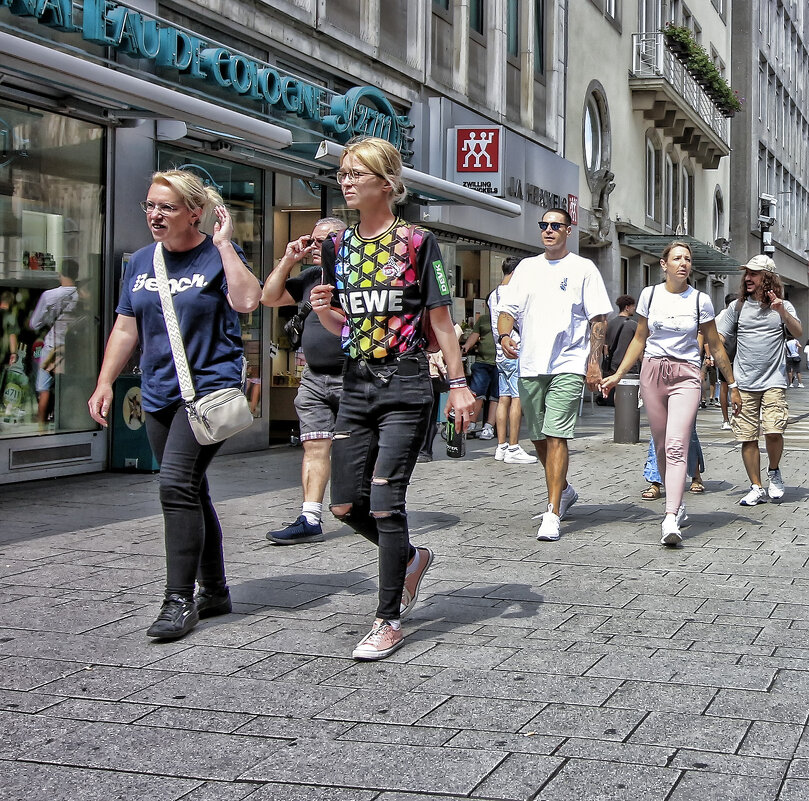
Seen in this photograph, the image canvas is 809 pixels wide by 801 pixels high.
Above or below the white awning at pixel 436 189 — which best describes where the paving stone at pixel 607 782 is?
below

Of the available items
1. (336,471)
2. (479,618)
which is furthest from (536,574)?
(336,471)

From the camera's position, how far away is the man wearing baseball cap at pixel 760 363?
30.2ft

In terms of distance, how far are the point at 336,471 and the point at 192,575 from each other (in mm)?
707

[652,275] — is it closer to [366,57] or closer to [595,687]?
[366,57]

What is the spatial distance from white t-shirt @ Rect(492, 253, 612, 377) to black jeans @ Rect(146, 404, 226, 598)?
10.5ft

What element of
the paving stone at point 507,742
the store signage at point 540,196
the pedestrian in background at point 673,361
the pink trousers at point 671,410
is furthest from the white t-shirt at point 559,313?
the store signage at point 540,196

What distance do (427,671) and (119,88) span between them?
5.41 metres

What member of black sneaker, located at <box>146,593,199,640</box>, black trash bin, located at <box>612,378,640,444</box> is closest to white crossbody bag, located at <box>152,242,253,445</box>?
black sneaker, located at <box>146,593,199,640</box>

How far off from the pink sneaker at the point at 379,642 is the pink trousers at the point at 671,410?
3.10m

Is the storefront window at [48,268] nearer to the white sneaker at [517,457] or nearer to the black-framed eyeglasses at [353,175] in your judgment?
the white sneaker at [517,457]

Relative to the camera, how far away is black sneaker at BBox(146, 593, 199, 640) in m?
4.82

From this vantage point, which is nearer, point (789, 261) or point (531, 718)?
point (531, 718)

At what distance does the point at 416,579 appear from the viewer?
514cm

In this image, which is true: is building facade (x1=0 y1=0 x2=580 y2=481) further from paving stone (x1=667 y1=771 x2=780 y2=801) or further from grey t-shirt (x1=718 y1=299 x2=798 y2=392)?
paving stone (x1=667 y1=771 x2=780 y2=801)
